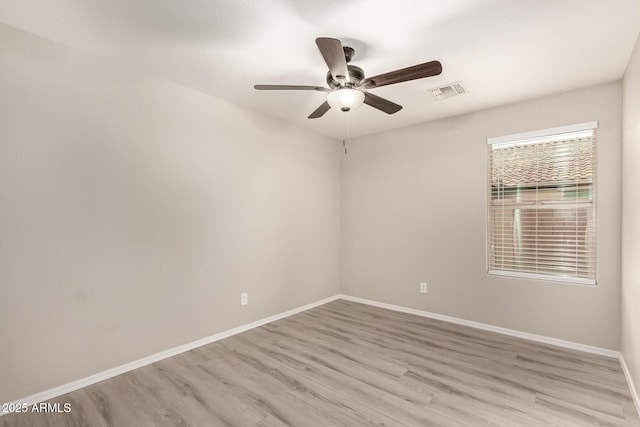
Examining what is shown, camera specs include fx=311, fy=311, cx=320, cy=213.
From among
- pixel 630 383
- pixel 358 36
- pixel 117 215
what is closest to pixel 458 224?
pixel 630 383

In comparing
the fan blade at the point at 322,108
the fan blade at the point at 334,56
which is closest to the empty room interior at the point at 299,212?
the fan blade at the point at 334,56

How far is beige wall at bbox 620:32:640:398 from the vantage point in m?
2.10

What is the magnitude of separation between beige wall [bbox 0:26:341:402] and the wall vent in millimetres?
1877

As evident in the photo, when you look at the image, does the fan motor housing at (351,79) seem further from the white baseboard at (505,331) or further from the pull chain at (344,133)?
the white baseboard at (505,331)

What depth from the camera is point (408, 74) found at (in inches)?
80.9

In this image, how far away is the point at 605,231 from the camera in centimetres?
282

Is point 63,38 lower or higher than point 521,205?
higher

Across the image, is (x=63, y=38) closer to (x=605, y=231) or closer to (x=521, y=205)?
(x=521, y=205)

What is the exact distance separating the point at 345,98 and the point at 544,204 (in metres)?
2.42

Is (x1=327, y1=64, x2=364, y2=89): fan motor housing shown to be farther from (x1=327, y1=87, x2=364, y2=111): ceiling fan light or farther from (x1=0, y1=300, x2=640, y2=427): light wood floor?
(x1=0, y1=300, x2=640, y2=427): light wood floor

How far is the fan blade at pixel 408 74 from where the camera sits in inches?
76.2

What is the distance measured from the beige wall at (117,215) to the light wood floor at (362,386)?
1.03 ft

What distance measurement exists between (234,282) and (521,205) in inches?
125

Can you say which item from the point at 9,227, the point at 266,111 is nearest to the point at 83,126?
the point at 9,227
